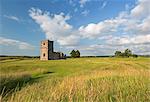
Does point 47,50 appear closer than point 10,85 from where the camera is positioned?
No

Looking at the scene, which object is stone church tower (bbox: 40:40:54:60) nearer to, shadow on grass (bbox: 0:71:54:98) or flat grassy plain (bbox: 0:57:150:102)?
shadow on grass (bbox: 0:71:54:98)

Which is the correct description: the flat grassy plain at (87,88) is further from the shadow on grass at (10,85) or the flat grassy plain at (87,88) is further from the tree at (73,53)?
the tree at (73,53)

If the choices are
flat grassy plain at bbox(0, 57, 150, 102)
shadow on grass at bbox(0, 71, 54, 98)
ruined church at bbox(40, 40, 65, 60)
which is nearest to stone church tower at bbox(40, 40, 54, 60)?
ruined church at bbox(40, 40, 65, 60)

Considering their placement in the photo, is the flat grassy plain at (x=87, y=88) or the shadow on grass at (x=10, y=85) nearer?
the flat grassy plain at (x=87, y=88)

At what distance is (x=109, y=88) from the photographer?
7.60 metres

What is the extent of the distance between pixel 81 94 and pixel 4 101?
1.98 meters

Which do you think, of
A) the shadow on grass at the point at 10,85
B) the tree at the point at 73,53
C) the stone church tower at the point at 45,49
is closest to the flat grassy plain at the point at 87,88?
the shadow on grass at the point at 10,85

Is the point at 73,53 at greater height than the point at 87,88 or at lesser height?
greater

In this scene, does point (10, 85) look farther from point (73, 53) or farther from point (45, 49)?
point (73, 53)

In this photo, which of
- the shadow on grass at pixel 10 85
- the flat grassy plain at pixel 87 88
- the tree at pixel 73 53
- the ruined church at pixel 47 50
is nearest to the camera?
the flat grassy plain at pixel 87 88

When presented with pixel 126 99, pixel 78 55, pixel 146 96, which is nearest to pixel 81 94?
pixel 126 99

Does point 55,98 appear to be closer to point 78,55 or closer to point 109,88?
point 109,88

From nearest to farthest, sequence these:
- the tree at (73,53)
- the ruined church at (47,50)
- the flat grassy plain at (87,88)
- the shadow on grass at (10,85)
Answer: the flat grassy plain at (87,88)
the shadow on grass at (10,85)
the ruined church at (47,50)
the tree at (73,53)

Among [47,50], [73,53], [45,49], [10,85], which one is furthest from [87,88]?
[73,53]
